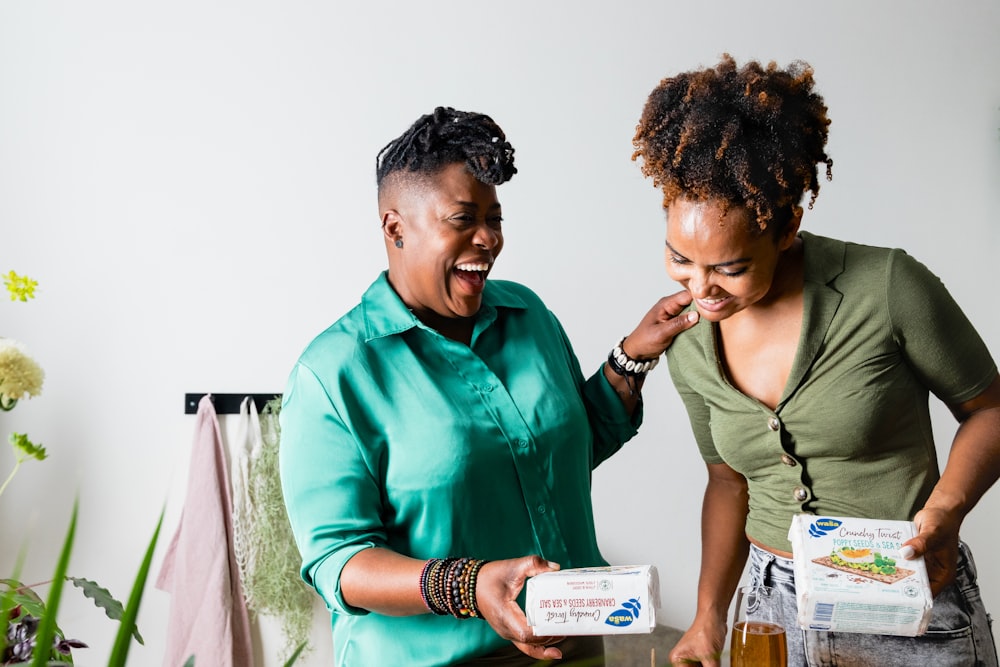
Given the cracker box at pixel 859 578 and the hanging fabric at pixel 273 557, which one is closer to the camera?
the cracker box at pixel 859 578

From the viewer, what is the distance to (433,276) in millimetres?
1292

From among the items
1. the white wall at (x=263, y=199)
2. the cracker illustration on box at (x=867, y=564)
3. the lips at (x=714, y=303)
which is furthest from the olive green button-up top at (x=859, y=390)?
the white wall at (x=263, y=199)

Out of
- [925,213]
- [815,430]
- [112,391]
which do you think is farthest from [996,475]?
[112,391]

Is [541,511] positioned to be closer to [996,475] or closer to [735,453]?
[735,453]

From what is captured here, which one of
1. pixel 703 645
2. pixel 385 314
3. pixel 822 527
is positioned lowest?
pixel 703 645

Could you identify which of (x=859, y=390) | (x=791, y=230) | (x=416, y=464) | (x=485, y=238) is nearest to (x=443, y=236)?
(x=485, y=238)

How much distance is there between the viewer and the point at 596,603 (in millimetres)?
992

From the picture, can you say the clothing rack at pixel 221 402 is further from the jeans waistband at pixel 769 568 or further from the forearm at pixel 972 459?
the forearm at pixel 972 459

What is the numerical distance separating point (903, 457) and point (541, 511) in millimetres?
490

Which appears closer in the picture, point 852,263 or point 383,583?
point 383,583

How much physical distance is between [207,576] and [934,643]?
1.66 meters

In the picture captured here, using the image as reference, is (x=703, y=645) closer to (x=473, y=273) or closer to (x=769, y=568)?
(x=769, y=568)

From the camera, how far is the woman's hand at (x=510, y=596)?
104 centimetres

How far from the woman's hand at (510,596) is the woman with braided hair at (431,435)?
0.04 m
